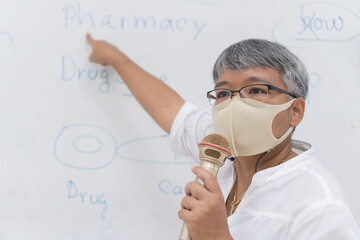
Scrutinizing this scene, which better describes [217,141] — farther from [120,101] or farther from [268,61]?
[120,101]

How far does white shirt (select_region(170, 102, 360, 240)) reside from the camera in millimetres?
593

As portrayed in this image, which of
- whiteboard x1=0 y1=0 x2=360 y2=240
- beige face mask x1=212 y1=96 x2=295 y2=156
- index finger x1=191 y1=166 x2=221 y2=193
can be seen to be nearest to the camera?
index finger x1=191 y1=166 x2=221 y2=193

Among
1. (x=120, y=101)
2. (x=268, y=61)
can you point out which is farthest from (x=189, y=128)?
(x=268, y=61)

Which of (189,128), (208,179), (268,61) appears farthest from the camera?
(189,128)

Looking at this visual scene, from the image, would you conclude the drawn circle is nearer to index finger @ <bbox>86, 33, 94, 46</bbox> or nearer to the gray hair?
index finger @ <bbox>86, 33, 94, 46</bbox>

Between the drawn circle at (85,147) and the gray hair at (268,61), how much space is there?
1.37 feet

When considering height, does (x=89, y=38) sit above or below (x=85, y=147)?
above

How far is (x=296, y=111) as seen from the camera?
0.75m

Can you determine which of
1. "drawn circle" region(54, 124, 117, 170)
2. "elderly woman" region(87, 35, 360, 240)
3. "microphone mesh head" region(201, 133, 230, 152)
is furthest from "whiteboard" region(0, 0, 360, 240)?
"microphone mesh head" region(201, 133, 230, 152)

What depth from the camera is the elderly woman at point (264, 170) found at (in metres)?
0.58

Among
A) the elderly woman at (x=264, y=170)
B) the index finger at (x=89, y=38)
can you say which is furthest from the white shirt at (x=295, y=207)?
the index finger at (x=89, y=38)

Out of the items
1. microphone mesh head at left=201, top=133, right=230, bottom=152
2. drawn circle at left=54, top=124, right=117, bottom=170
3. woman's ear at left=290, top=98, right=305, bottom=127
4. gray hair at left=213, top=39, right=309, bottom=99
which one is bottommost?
drawn circle at left=54, top=124, right=117, bottom=170

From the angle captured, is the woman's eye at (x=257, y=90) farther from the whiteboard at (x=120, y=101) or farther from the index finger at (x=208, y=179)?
the whiteboard at (x=120, y=101)

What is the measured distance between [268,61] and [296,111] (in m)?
0.13
